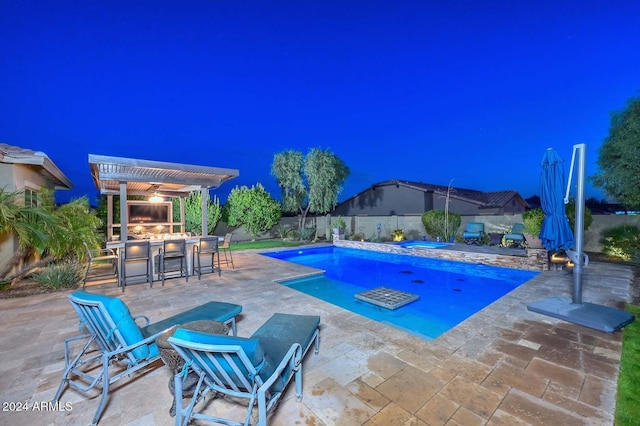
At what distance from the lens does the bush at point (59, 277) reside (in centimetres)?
586

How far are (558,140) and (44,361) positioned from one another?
3917 cm

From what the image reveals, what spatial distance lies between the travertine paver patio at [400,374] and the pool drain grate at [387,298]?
1.48m

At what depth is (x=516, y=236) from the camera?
10531 millimetres

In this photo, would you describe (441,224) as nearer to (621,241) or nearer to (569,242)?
(621,241)

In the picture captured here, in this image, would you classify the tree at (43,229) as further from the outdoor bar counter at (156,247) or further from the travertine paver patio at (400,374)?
the travertine paver patio at (400,374)

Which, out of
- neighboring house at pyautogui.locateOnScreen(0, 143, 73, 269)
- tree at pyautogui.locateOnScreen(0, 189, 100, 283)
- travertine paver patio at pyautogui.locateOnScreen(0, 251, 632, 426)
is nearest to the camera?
travertine paver patio at pyautogui.locateOnScreen(0, 251, 632, 426)

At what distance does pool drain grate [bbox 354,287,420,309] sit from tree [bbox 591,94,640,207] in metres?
6.43

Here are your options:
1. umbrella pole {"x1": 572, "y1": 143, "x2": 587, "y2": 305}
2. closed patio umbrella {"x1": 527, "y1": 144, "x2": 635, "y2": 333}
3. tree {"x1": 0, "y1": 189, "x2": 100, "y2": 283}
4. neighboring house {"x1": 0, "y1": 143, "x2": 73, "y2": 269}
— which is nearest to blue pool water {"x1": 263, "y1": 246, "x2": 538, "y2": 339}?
closed patio umbrella {"x1": 527, "y1": 144, "x2": 635, "y2": 333}

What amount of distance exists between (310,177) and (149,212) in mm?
9367

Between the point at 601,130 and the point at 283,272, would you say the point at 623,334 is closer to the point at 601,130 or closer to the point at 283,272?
the point at 283,272

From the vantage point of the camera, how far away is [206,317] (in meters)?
3.07

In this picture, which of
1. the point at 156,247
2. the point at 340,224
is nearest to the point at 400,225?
the point at 340,224

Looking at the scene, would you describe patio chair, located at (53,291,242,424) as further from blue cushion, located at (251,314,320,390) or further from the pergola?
the pergola

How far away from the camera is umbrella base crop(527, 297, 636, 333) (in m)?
3.59
